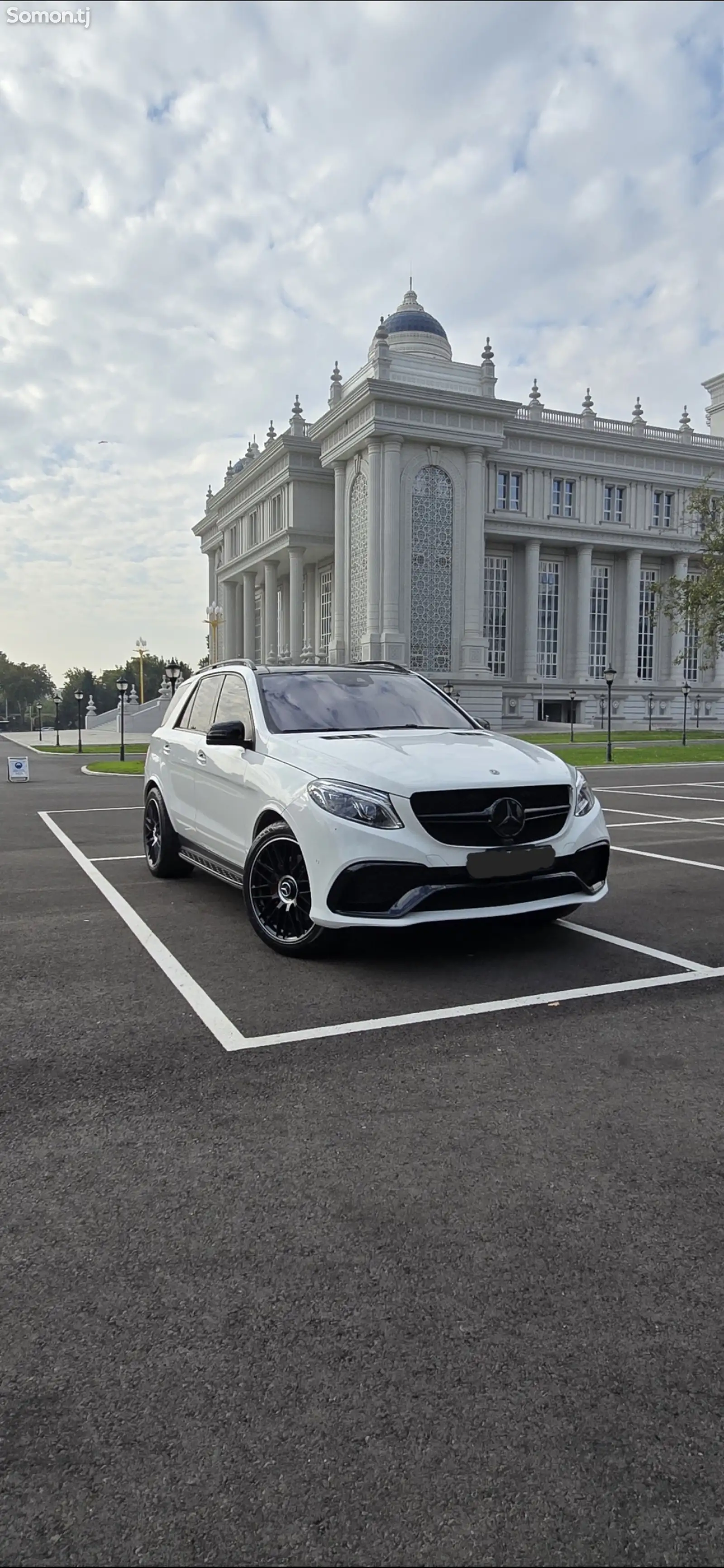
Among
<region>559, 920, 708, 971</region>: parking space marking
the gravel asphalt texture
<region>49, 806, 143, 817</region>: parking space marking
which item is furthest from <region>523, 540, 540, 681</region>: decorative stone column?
the gravel asphalt texture

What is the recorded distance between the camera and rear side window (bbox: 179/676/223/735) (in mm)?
7383

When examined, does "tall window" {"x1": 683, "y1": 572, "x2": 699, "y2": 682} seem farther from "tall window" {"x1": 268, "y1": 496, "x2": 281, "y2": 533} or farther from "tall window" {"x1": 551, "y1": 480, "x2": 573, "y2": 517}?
"tall window" {"x1": 268, "y1": 496, "x2": 281, "y2": 533}

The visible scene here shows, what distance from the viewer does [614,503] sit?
6394cm

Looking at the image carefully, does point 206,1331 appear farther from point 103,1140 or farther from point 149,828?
point 149,828

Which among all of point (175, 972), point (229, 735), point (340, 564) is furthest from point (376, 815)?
point (340, 564)

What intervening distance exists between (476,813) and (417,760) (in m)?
0.47

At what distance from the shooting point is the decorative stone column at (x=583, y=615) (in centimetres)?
6306

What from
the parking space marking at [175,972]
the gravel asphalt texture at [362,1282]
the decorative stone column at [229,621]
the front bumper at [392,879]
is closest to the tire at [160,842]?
the parking space marking at [175,972]

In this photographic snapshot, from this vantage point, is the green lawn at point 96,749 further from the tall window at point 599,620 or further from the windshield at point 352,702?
the windshield at point 352,702

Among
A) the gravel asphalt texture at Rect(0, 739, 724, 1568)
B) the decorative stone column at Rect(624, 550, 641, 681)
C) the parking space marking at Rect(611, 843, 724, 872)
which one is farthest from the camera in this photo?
the decorative stone column at Rect(624, 550, 641, 681)

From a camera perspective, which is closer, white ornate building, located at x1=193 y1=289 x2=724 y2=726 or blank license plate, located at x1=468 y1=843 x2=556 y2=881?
blank license plate, located at x1=468 y1=843 x2=556 y2=881

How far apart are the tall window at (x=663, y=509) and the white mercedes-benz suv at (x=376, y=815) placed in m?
64.4

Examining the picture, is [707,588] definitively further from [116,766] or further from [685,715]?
[685,715]

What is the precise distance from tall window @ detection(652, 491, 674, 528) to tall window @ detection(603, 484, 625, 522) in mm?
2786
